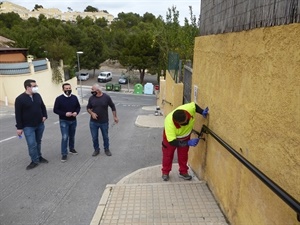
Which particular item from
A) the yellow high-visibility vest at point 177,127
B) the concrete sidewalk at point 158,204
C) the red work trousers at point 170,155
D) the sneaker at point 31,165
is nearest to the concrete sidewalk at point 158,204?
the concrete sidewalk at point 158,204

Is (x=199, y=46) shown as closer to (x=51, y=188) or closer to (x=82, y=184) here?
(x=82, y=184)

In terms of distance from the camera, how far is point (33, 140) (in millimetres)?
5629

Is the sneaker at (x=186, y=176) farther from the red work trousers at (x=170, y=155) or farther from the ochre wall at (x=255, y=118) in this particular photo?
the ochre wall at (x=255, y=118)

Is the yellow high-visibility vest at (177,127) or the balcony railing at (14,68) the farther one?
the balcony railing at (14,68)

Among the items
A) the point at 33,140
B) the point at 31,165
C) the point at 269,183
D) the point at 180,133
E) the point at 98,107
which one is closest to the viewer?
the point at 269,183

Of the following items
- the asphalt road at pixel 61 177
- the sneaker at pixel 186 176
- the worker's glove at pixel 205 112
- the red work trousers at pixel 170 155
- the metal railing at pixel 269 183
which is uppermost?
the worker's glove at pixel 205 112

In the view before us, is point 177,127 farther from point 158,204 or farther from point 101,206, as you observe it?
point 101,206

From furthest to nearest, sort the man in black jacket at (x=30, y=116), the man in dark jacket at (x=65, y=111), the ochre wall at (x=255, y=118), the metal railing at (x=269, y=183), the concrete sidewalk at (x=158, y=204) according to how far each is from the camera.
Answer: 1. the man in dark jacket at (x=65, y=111)
2. the man in black jacket at (x=30, y=116)
3. the concrete sidewalk at (x=158, y=204)
4. the ochre wall at (x=255, y=118)
5. the metal railing at (x=269, y=183)

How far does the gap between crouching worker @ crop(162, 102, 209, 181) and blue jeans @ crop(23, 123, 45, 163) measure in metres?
2.66

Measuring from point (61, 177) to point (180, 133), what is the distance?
2.43 metres

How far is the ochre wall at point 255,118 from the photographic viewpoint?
221 centimetres

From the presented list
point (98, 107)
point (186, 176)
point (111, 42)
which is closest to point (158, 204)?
point (186, 176)

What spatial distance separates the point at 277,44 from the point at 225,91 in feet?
4.36

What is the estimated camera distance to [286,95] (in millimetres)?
2254
